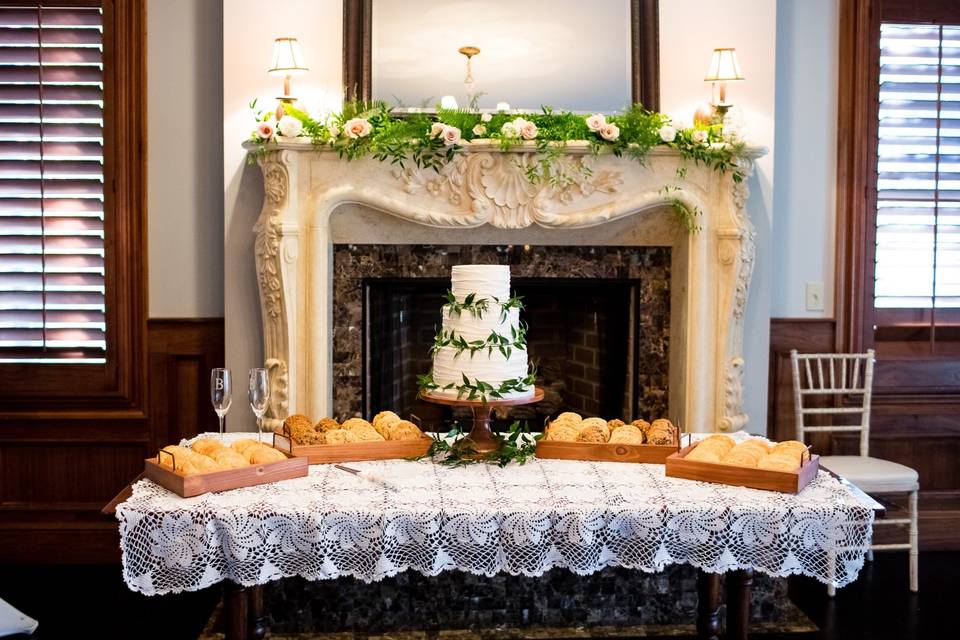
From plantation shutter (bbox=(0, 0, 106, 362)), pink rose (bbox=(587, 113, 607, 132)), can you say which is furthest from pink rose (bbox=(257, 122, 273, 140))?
pink rose (bbox=(587, 113, 607, 132))

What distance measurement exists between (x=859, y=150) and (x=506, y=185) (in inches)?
64.8

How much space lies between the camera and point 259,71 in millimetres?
4020

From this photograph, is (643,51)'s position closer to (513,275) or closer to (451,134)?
(451,134)

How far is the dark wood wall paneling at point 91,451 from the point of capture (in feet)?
14.1

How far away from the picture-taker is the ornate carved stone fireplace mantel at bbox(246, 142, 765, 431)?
3910 mm

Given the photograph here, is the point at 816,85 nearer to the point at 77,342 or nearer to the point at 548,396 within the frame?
the point at 548,396

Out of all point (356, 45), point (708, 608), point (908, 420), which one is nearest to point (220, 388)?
point (708, 608)

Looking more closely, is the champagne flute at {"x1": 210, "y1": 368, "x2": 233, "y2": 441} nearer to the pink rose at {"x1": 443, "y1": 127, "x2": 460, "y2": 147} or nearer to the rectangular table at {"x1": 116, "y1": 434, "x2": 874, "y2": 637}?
the rectangular table at {"x1": 116, "y1": 434, "x2": 874, "y2": 637}

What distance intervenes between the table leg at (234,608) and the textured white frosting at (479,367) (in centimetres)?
68

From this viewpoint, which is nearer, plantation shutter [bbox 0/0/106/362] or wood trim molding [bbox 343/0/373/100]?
wood trim molding [bbox 343/0/373/100]

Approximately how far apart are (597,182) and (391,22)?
3.52 ft

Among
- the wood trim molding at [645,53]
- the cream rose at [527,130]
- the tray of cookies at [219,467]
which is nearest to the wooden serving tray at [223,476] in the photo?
the tray of cookies at [219,467]

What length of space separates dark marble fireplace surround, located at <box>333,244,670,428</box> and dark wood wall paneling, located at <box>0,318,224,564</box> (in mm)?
602


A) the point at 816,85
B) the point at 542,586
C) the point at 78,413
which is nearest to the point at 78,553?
the point at 78,413
